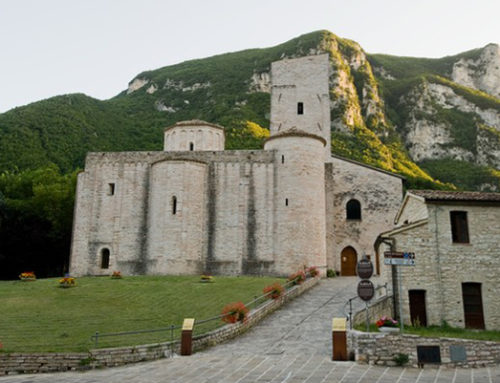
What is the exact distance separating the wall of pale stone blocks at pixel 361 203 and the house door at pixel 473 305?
16.8 meters

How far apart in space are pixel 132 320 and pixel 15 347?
4.56m

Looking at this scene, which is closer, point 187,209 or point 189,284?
point 189,284

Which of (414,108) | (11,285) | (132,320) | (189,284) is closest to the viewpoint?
(132,320)

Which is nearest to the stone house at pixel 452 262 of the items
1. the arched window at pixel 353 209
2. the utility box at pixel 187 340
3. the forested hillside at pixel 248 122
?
the utility box at pixel 187 340

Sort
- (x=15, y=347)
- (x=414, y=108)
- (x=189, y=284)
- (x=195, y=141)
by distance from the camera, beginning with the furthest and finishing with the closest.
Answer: (x=414, y=108) < (x=195, y=141) < (x=189, y=284) < (x=15, y=347)

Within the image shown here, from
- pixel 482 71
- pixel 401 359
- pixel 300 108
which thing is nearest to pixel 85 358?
pixel 401 359

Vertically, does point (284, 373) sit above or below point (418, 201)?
below

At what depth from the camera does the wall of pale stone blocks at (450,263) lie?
1717 cm

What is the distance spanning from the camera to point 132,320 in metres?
18.2

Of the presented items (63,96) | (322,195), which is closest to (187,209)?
(322,195)

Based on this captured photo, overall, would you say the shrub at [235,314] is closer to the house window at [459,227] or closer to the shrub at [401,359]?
the shrub at [401,359]

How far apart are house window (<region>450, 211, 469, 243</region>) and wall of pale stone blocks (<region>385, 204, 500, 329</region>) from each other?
0.17 meters

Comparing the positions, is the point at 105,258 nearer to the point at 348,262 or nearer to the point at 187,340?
the point at 348,262

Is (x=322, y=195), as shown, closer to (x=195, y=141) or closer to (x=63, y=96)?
(x=195, y=141)
